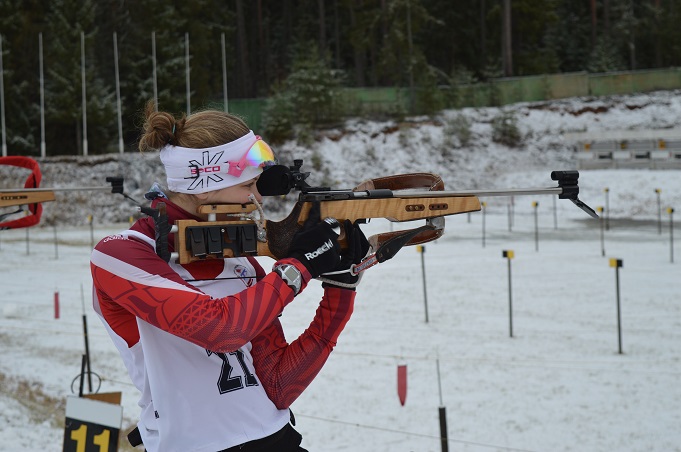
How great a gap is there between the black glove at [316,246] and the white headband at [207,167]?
0.20 m

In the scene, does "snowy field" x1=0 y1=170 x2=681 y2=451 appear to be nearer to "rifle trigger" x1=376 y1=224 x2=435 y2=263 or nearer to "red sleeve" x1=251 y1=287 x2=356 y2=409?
"rifle trigger" x1=376 y1=224 x2=435 y2=263

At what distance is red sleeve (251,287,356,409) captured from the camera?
6.47ft

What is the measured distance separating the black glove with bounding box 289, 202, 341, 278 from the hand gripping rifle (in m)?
0.04

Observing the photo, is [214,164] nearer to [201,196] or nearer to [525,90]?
[201,196]

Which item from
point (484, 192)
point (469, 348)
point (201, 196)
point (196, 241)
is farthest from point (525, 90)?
point (196, 241)

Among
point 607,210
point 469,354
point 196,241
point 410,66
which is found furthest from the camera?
point 410,66

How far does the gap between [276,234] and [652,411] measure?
249 inches

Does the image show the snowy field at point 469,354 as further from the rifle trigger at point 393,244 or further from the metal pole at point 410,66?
the metal pole at point 410,66

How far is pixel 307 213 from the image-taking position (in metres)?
2.00

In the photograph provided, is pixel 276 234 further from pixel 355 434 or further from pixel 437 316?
pixel 437 316

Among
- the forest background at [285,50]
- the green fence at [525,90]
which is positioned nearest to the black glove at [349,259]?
the forest background at [285,50]

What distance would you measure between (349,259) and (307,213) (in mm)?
163

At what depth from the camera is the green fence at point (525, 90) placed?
111 ft

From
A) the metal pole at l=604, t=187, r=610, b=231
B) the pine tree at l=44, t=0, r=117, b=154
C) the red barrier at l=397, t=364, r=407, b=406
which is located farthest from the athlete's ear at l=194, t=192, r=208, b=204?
the pine tree at l=44, t=0, r=117, b=154
